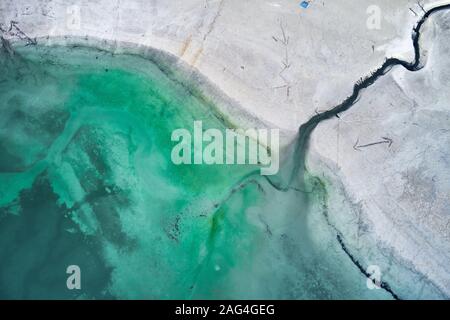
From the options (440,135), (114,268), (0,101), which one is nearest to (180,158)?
(114,268)

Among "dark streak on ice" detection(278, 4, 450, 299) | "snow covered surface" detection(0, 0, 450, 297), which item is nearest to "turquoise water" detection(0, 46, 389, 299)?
"dark streak on ice" detection(278, 4, 450, 299)

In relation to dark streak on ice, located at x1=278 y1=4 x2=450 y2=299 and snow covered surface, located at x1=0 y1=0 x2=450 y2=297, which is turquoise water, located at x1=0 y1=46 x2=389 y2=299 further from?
snow covered surface, located at x1=0 y1=0 x2=450 y2=297

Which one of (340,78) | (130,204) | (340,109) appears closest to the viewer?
(130,204)

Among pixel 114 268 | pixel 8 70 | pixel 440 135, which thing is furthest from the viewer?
pixel 8 70

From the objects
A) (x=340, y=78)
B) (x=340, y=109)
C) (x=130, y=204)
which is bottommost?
(x=130, y=204)

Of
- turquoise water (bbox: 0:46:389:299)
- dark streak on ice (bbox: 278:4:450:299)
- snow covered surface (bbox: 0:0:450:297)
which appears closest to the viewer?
turquoise water (bbox: 0:46:389:299)

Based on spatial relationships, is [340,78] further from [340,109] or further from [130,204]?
[130,204]

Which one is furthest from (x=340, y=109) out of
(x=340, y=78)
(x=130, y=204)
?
(x=130, y=204)

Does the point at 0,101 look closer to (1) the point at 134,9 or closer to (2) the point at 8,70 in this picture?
(2) the point at 8,70

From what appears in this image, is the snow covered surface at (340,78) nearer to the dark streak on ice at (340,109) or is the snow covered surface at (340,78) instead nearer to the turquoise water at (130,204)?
the dark streak on ice at (340,109)
